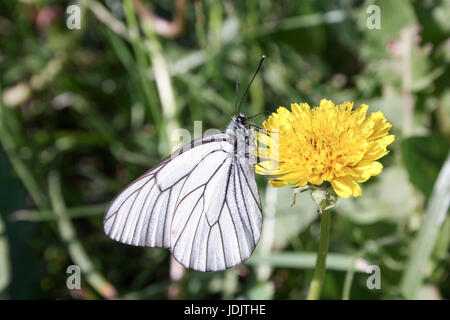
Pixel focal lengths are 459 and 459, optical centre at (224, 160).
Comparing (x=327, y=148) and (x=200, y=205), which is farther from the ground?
(x=327, y=148)

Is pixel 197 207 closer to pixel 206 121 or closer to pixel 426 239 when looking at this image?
pixel 426 239

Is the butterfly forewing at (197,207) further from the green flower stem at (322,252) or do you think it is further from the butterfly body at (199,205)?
the green flower stem at (322,252)

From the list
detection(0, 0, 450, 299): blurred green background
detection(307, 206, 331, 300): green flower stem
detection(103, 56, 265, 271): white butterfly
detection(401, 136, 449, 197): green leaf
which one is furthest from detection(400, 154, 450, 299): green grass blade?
detection(103, 56, 265, 271): white butterfly

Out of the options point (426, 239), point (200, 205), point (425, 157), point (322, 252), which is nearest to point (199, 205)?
point (200, 205)

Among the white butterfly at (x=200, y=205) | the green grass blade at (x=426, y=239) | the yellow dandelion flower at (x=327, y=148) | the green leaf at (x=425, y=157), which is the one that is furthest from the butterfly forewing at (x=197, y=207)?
the green leaf at (x=425, y=157)

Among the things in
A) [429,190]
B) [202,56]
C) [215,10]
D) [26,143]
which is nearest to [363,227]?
[429,190]

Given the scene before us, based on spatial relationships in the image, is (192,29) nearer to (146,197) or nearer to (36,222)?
(36,222)

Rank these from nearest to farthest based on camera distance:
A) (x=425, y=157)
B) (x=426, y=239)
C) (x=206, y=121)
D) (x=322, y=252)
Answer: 1. (x=322, y=252)
2. (x=426, y=239)
3. (x=425, y=157)
4. (x=206, y=121)
